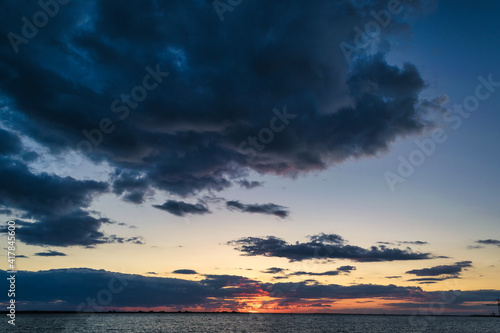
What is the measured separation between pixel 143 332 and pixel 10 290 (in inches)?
4323

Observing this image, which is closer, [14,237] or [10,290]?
[14,237]

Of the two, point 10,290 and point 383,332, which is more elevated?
point 10,290

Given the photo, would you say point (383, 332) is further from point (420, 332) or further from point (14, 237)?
point (14, 237)

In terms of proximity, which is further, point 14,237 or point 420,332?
point 420,332

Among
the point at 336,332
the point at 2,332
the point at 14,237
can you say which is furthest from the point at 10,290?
the point at 336,332

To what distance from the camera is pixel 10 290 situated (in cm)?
5088

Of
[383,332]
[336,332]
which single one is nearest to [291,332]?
[336,332]

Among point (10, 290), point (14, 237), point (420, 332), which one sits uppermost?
point (14, 237)

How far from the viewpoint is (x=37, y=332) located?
14750 cm

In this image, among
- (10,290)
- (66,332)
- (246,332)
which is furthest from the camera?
(246,332)

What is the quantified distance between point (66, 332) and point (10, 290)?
115m

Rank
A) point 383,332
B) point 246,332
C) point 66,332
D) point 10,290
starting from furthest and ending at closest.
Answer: point 383,332 → point 246,332 → point 66,332 → point 10,290

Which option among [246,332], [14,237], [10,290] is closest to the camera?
[14,237]

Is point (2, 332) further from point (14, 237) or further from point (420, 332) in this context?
point (420, 332)
